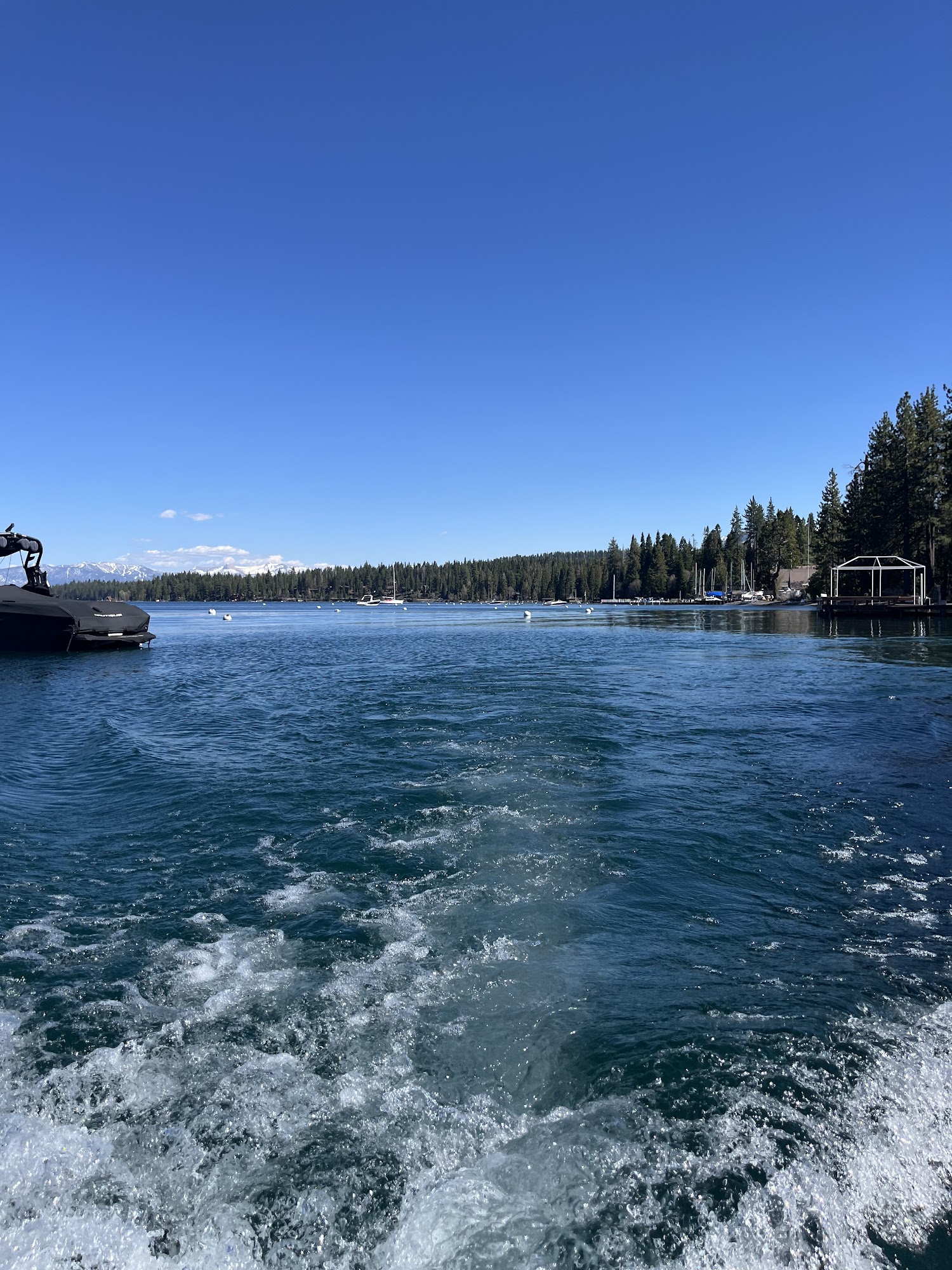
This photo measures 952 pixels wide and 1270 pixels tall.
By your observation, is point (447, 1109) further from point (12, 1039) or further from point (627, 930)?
point (12, 1039)

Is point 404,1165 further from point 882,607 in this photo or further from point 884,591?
point 884,591

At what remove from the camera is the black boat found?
3509 cm

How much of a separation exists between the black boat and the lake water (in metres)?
27.2

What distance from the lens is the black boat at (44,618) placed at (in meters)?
35.1

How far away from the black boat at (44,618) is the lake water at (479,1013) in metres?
27.2

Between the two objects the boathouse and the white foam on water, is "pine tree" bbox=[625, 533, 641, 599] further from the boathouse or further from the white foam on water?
the white foam on water

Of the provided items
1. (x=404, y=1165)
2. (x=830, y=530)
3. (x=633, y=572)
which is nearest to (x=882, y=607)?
(x=830, y=530)

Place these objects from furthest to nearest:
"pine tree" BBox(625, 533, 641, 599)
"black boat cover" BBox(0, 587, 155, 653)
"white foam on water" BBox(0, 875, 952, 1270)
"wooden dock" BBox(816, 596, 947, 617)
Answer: "pine tree" BBox(625, 533, 641, 599)
"wooden dock" BBox(816, 596, 947, 617)
"black boat cover" BBox(0, 587, 155, 653)
"white foam on water" BBox(0, 875, 952, 1270)

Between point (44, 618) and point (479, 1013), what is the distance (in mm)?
38060

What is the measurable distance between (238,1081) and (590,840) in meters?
5.49

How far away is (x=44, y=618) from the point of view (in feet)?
116

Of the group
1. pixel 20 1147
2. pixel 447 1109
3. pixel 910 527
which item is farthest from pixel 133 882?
pixel 910 527

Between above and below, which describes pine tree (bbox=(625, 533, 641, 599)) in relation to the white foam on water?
above

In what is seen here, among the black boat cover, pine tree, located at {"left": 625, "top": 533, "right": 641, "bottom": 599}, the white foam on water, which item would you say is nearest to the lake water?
the white foam on water
